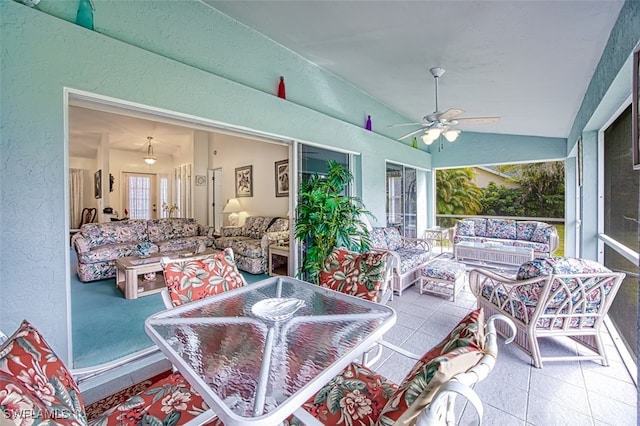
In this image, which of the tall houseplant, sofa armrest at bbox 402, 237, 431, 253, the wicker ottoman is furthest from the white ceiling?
the wicker ottoman

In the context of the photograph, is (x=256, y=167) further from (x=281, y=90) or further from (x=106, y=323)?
(x=106, y=323)

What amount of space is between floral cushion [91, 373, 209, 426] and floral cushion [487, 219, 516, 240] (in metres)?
6.58

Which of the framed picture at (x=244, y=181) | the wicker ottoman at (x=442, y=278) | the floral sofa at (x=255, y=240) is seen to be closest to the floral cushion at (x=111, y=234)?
the floral sofa at (x=255, y=240)

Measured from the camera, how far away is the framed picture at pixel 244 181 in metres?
6.24

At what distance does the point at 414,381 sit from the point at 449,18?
2.74 metres

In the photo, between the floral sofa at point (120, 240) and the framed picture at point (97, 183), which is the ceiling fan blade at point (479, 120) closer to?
the floral sofa at point (120, 240)

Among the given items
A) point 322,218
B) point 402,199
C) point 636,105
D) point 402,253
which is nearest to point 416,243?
point 402,253

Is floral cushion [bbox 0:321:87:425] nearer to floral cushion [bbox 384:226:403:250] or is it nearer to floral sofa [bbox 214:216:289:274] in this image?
floral sofa [bbox 214:216:289:274]

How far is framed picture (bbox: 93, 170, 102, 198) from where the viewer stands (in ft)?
24.4

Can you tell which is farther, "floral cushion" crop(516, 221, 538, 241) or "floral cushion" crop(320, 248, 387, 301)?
"floral cushion" crop(516, 221, 538, 241)

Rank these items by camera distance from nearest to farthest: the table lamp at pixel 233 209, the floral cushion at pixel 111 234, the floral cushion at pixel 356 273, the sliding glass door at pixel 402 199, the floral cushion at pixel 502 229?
the floral cushion at pixel 356 273 → the floral cushion at pixel 111 234 → the sliding glass door at pixel 402 199 → the floral cushion at pixel 502 229 → the table lamp at pixel 233 209

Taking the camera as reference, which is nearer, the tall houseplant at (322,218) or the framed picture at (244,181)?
the tall houseplant at (322,218)

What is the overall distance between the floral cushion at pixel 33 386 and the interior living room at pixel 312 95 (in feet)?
1.56

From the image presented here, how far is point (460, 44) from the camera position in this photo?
2.69m
